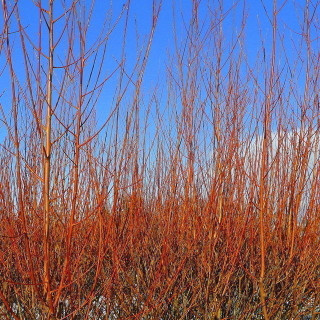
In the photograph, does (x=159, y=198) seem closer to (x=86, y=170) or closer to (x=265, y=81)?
(x=86, y=170)

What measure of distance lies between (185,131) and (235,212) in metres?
0.60

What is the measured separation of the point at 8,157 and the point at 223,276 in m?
1.50

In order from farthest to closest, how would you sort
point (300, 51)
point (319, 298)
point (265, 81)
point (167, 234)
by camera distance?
point (300, 51) < point (319, 298) < point (265, 81) < point (167, 234)

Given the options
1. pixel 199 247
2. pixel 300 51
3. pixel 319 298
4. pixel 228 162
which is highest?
pixel 300 51

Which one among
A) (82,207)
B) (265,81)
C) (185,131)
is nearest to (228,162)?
(185,131)

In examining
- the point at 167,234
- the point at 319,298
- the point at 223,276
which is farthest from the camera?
the point at 319,298

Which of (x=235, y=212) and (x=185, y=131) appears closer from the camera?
(x=185, y=131)

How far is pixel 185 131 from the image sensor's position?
2.28 metres

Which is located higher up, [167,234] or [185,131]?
[185,131]

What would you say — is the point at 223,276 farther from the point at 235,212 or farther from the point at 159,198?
the point at 159,198

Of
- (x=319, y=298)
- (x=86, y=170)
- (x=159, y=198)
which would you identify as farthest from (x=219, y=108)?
(x=319, y=298)

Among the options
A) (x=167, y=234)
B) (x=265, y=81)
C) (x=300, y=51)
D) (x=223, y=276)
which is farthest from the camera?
(x=300, y=51)

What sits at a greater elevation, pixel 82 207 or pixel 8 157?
pixel 8 157

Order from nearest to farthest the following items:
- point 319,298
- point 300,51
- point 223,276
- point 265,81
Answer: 1. point 265,81
2. point 223,276
3. point 319,298
4. point 300,51
